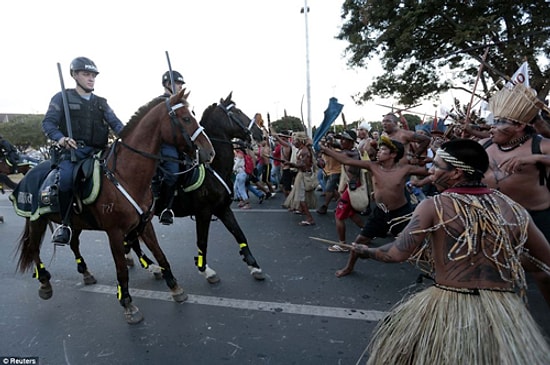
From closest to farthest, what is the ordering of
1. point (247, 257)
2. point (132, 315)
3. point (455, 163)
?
1. point (455, 163)
2. point (132, 315)
3. point (247, 257)

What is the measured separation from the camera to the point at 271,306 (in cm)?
355

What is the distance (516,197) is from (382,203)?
1.33 m

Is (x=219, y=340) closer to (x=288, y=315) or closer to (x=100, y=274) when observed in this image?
(x=288, y=315)

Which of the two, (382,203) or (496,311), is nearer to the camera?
(496,311)

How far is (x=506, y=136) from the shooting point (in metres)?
2.99

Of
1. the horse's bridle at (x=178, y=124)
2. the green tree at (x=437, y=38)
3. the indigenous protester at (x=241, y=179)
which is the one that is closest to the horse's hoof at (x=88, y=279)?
the horse's bridle at (x=178, y=124)

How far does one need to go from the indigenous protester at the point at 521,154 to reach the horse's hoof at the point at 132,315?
142 inches

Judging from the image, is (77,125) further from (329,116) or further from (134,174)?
(329,116)

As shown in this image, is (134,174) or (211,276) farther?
(211,276)

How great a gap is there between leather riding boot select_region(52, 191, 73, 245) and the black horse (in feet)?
2.51

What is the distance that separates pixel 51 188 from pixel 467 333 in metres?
3.69

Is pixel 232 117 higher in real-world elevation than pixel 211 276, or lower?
higher

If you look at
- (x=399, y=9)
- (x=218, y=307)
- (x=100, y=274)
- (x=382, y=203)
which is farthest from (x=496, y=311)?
(x=399, y=9)

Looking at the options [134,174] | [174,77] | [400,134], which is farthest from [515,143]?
[174,77]
